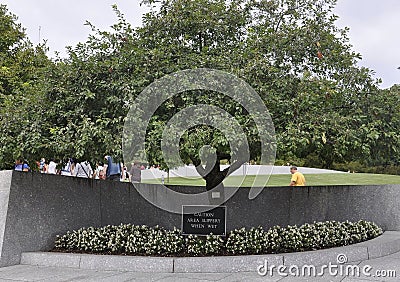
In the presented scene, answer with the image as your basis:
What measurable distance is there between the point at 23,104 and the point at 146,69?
92.3 inches

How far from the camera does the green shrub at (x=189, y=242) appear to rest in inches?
302

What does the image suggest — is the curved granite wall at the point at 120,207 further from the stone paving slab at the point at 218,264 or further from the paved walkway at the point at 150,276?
the stone paving slab at the point at 218,264

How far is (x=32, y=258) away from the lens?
7508 mm

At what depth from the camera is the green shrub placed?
7668 millimetres

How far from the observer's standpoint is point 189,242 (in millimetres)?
7910

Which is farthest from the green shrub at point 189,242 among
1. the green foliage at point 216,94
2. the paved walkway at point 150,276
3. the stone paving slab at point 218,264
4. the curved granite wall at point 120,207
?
the green foliage at point 216,94

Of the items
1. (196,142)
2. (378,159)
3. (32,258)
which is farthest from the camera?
(378,159)

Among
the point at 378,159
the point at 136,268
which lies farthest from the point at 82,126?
the point at 378,159

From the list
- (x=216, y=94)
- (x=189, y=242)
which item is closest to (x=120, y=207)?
(x=189, y=242)

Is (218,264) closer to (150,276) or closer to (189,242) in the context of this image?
(150,276)

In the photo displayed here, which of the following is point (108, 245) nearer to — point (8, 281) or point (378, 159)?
point (8, 281)

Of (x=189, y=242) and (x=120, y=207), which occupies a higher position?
(x=120, y=207)

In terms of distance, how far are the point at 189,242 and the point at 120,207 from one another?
7.54ft

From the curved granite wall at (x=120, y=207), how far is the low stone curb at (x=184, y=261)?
55cm
